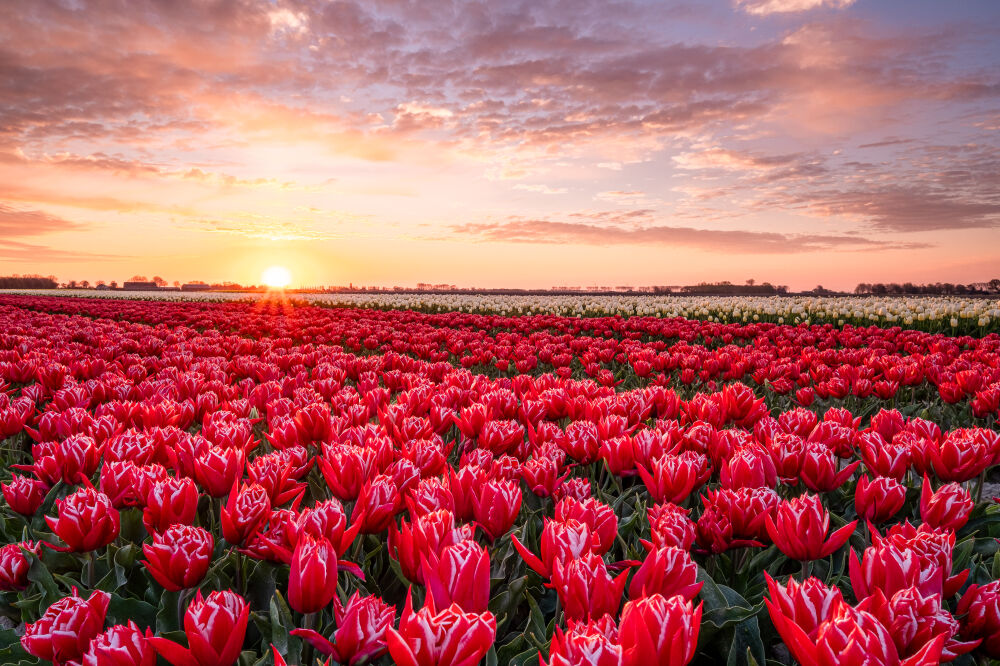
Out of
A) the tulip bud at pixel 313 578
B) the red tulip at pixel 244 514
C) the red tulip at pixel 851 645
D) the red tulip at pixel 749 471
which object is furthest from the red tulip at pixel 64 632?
the red tulip at pixel 749 471

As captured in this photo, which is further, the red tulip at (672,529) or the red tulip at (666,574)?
the red tulip at (672,529)

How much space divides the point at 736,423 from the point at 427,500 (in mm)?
2776

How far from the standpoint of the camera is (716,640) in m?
1.90

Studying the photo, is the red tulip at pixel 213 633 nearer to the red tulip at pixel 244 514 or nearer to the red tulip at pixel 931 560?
the red tulip at pixel 244 514

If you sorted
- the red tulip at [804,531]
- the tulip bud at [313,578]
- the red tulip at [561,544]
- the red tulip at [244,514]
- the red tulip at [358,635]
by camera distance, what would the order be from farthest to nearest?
the red tulip at [244,514] → the red tulip at [804,531] → the red tulip at [561,544] → the tulip bud at [313,578] → the red tulip at [358,635]

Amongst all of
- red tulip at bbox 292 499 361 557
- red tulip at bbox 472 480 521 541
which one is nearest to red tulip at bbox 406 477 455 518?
red tulip at bbox 472 480 521 541

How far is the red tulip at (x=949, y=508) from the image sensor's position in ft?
7.24

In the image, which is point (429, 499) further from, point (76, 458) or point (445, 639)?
point (76, 458)

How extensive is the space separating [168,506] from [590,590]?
1.44 metres

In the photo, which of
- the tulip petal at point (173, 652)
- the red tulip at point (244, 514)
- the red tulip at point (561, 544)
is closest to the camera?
the tulip petal at point (173, 652)

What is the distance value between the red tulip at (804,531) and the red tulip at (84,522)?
2155 mm

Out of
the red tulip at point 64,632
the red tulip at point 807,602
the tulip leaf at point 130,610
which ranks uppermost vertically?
the red tulip at point 807,602

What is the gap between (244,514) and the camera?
2.05 m

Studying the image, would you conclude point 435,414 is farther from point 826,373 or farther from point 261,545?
point 826,373
